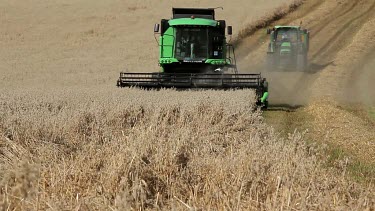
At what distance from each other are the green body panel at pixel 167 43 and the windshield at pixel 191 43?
235 mm

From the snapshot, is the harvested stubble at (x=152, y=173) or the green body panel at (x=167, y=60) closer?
the harvested stubble at (x=152, y=173)

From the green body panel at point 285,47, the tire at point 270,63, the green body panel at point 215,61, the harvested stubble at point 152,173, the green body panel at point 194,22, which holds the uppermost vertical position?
the green body panel at point 194,22

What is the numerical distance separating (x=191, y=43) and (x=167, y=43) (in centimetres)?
79

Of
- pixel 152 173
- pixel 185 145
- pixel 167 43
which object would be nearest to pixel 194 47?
pixel 167 43

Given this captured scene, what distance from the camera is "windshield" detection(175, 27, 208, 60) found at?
18516 millimetres

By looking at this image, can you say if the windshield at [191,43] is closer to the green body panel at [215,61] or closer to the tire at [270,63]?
the green body panel at [215,61]

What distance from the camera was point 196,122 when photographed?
9898 millimetres

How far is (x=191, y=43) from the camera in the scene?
61.2 feet

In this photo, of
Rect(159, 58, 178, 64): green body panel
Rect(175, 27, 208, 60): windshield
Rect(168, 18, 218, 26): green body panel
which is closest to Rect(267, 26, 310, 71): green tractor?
Rect(168, 18, 218, 26): green body panel

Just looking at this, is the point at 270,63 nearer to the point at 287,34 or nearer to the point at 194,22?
the point at 287,34

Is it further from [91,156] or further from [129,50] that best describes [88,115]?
[129,50]

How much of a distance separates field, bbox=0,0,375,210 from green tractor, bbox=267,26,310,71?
0.85 m

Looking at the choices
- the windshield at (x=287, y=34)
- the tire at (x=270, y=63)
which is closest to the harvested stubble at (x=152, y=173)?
the tire at (x=270, y=63)

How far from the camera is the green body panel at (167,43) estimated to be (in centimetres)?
1883
